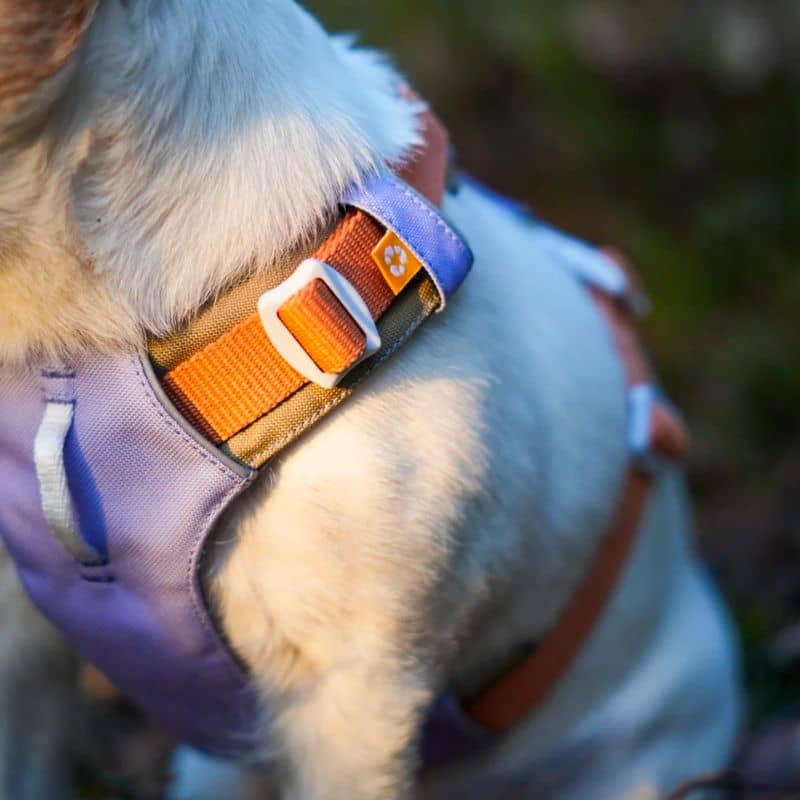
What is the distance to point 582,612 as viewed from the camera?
178 centimetres

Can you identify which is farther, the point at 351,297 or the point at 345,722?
the point at 345,722

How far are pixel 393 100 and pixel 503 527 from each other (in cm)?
48

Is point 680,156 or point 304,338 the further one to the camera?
point 680,156

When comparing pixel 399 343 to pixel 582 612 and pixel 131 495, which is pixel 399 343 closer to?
pixel 131 495

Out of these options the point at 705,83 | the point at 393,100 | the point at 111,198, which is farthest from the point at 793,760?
the point at 705,83

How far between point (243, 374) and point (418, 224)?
0.72 ft

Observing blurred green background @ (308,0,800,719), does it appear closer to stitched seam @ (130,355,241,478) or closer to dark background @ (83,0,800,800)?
dark background @ (83,0,800,800)

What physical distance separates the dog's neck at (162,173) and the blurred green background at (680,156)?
6.83 feet

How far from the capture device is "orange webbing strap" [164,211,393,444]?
1227 mm

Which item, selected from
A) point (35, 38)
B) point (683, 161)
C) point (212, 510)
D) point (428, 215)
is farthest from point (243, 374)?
point (683, 161)

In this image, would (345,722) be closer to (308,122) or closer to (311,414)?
(311,414)

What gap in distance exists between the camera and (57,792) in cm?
174

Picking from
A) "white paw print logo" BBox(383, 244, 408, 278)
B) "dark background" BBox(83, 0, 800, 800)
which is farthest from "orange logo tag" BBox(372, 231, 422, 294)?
"dark background" BBox(83, 0, 800, 800)

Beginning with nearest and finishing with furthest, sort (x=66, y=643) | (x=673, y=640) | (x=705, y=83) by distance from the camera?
1. (x=66, y=643)
2. (x=673, y=640)
3. (x=705, y=83)
